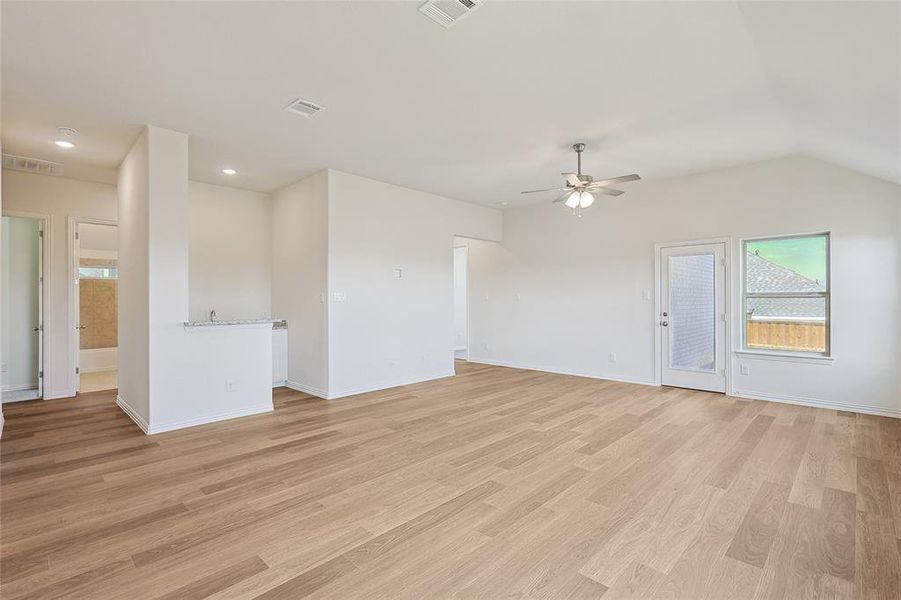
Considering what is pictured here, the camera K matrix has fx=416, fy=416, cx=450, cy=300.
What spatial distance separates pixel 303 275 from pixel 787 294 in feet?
20.4

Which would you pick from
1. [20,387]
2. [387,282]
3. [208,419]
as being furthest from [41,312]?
[387,282]

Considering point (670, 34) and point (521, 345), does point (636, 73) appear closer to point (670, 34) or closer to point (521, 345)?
point (670, 34)

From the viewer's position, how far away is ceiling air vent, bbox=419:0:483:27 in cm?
231

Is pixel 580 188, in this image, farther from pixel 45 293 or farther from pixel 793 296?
pixel 45 293

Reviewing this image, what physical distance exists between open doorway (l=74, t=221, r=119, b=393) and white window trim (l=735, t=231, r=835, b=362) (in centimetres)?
984

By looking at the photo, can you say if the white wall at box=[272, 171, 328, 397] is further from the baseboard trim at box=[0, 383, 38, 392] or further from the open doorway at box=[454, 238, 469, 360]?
the open doorway at box=[454, 238, 469, 360]

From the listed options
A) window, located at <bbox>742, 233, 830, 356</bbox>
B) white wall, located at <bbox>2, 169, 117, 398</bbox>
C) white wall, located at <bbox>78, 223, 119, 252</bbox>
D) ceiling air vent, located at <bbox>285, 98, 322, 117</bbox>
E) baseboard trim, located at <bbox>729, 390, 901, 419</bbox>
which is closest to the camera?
ceiling air vent, located at <bbox>285, 98, 322, 117</bbox>

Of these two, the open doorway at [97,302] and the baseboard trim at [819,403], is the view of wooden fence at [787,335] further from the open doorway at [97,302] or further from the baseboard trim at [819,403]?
the open doorway at [97,302]

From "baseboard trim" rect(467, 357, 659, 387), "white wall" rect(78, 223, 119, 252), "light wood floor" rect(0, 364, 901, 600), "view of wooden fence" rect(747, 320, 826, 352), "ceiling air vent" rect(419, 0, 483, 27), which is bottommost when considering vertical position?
"light wood floor" rect(0, 364, 901, 600)

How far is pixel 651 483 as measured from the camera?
112 inches

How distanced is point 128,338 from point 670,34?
580cm

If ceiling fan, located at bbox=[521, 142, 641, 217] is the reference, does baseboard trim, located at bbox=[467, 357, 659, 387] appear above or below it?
below

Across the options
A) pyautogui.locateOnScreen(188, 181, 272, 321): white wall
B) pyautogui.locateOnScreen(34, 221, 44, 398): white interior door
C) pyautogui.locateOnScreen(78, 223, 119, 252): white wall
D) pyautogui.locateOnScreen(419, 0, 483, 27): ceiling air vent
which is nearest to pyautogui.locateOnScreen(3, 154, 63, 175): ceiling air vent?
pyautogui.locateOnScreen(34, 221, 44, 398): white interior door

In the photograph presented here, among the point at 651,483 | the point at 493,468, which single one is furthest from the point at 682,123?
the point at 493,468
